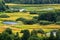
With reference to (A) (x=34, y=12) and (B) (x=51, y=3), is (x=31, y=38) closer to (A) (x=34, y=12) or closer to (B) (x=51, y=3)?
(A) (x=34, y=12)

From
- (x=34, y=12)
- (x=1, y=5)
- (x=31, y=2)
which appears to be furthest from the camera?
(x=31, y=2)

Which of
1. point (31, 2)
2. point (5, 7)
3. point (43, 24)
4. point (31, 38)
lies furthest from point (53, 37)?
point (31, 2)

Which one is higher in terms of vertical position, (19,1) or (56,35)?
(56,35)

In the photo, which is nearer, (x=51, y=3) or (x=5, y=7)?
(x=5, y=7)

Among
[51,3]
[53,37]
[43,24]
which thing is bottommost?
[51,3]

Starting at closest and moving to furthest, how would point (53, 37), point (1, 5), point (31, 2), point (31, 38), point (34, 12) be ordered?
point (31, 38), point (53, 37), point (34, 12), point (1, 5), point (31, 2)

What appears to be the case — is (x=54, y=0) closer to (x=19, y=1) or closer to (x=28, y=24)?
(x=19, y=1)

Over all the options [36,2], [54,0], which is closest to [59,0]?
[54,0]

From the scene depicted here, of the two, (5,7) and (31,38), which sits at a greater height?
(31,38)

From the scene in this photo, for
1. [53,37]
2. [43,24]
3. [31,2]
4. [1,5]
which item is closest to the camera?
[53,37]
